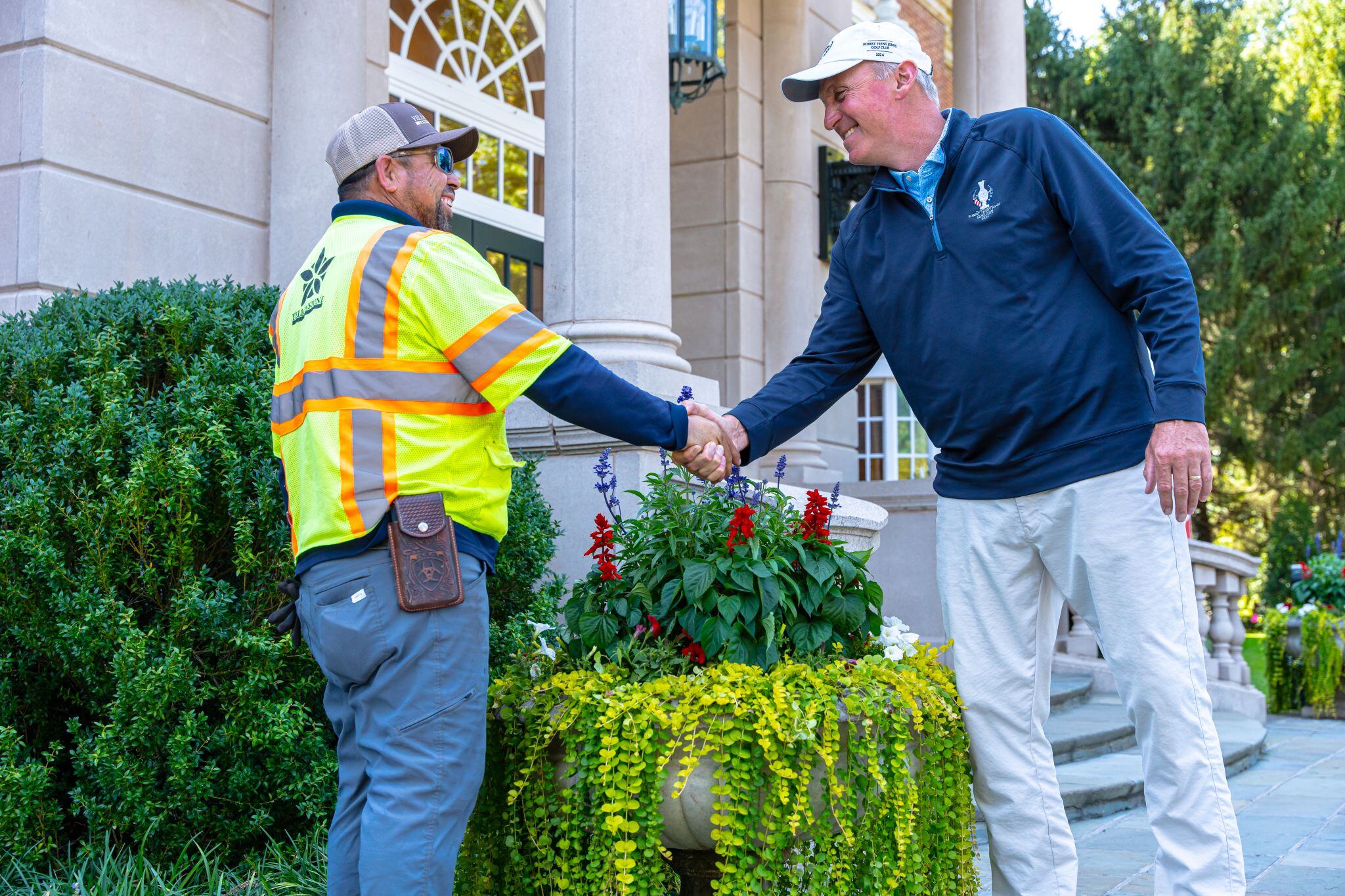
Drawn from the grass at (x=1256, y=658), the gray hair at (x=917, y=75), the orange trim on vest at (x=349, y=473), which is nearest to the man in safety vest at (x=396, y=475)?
the orange trim on vest at (x=349, y=473)

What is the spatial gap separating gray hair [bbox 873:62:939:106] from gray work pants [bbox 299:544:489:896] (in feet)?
5.63

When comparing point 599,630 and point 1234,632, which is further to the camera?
point 1234,632

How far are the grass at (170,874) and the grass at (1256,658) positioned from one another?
1079cm

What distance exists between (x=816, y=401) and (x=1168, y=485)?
1099 mm

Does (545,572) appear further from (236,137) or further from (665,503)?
(236,137)

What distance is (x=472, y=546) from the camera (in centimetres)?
259

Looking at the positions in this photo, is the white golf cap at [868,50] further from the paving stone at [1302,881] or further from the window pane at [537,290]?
the window pane at [537,290]

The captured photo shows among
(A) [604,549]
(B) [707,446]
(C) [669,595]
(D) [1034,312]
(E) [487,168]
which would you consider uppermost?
(E) [487,168]

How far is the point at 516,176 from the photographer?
28.1ft

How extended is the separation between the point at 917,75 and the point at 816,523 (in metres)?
1.22

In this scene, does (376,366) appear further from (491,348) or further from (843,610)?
(843,610)

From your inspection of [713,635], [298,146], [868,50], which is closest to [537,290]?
[298,146]

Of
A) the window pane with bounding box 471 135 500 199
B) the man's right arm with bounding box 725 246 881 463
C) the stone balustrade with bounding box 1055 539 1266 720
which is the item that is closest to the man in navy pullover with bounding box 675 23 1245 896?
the man's right arm with bounding box 725 246 881 463

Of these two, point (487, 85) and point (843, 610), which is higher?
point (487, 85)
